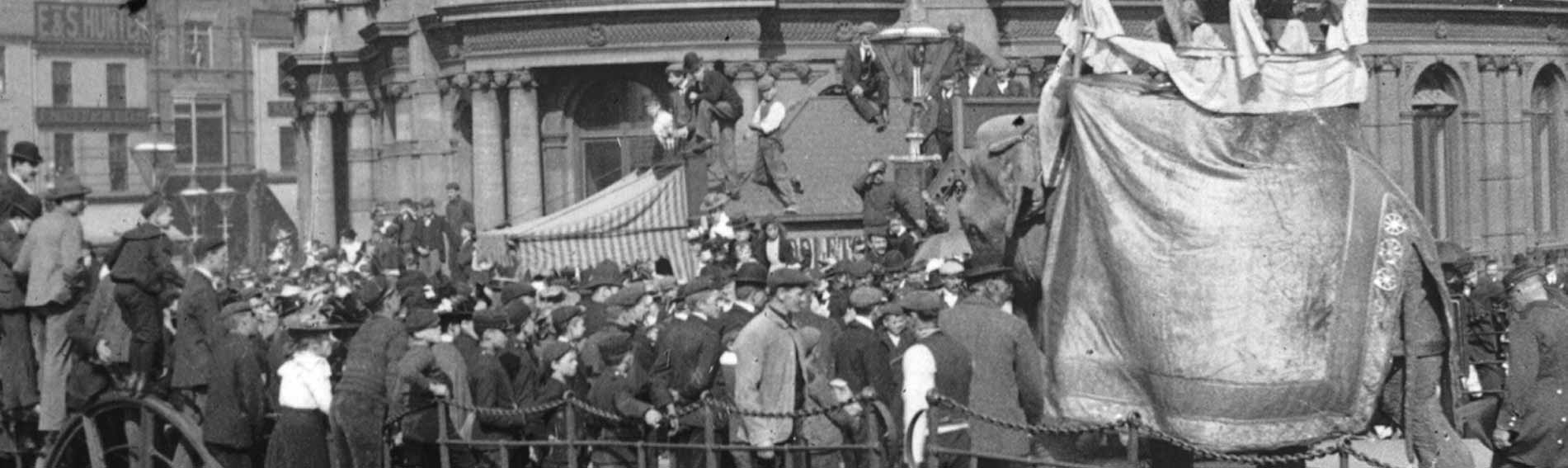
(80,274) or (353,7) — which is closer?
(80,274)

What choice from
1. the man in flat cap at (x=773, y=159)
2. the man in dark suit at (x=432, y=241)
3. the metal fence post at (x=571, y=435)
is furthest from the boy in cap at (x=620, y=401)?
the man in dark suit at (x=432, y=241)

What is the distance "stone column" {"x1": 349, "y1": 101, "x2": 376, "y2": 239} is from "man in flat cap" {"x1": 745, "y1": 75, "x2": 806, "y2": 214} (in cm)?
2969

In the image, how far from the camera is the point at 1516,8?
54625mm

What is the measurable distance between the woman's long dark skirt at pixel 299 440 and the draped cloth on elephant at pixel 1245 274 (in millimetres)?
5155

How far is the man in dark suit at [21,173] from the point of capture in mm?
19531

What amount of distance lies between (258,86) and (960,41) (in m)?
69.4

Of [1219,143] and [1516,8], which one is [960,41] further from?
[1516,8]

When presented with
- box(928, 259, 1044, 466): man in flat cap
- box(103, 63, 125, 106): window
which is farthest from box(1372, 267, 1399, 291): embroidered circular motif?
box(103, 63, 125, 106): window

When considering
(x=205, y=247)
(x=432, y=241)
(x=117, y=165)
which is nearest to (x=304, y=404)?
Answer: (x=205, y=247)

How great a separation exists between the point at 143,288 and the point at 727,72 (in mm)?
30186

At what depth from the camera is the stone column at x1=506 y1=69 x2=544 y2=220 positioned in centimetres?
4994

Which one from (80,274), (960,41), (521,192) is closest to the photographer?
(80,274)

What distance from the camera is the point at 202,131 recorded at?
97125mm

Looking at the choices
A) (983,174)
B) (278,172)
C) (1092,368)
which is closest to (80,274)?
(983,174)
